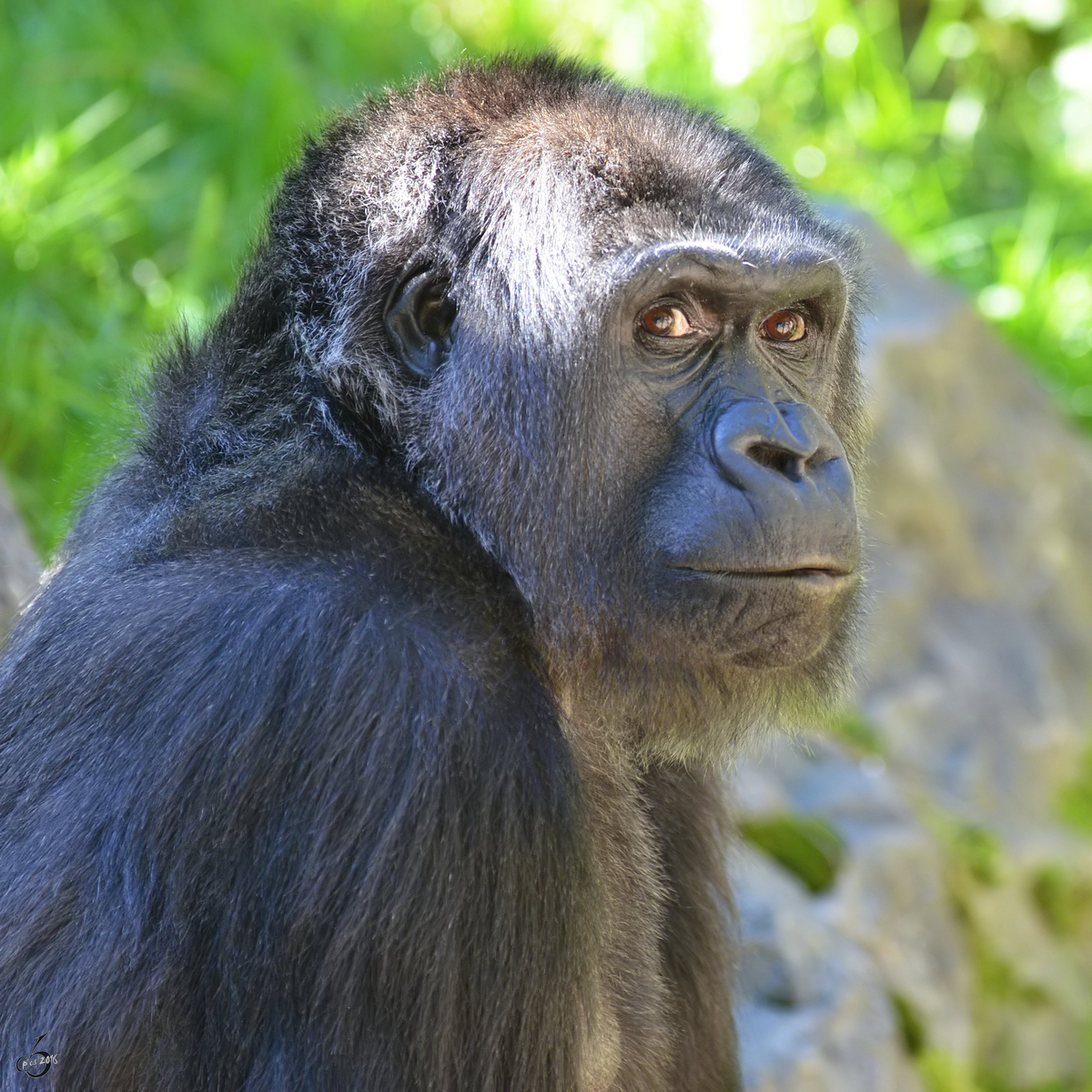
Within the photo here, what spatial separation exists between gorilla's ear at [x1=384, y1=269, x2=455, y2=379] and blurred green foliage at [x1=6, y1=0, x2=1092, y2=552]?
2.62 feet

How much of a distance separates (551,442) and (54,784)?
1.21 meters

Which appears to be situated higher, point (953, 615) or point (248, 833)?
point (953, 615)

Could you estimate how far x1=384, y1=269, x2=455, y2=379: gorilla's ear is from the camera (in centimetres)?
331

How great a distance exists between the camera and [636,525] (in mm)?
3217

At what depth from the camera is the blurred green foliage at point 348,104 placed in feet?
19.6

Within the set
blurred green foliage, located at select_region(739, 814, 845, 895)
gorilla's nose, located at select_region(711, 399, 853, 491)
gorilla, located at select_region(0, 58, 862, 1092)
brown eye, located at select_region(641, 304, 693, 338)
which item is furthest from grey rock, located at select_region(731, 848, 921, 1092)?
brown eye, located at select_region(641, 304, 693, 338)

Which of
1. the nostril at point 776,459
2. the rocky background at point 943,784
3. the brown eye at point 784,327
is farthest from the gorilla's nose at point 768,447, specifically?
the rocky background at point 943,784

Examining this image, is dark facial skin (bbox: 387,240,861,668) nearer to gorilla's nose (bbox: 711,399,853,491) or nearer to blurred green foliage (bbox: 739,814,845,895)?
gorilla's nose (bbox: 711,399,853,491)

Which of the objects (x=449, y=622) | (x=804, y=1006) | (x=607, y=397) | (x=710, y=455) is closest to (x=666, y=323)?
(x=607, y=397)

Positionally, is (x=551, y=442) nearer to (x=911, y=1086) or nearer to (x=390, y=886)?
(x=390, y=886)

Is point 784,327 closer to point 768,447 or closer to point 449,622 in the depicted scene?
point 768,447

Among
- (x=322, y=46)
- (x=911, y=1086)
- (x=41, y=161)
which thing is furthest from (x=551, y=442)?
(x=322, y=46)

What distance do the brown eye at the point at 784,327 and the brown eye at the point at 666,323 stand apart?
24cm

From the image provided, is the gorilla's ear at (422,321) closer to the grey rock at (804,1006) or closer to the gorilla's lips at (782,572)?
the gorilla's lips at (782,572)
